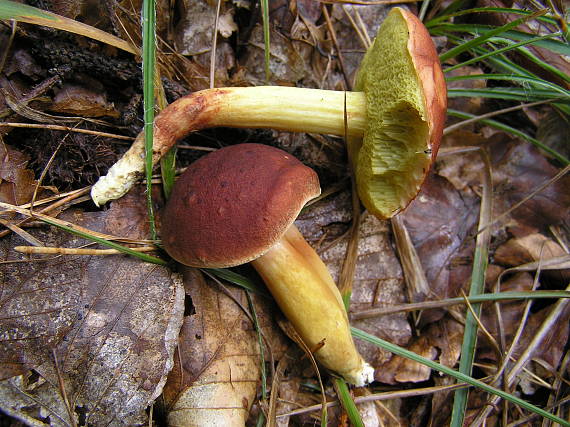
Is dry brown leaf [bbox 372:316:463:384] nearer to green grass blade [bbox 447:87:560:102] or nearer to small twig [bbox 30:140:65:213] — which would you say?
green grass blade [bbox 447:87:560:102]

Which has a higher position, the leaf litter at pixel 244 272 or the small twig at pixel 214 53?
the small twig at pixel 214 53

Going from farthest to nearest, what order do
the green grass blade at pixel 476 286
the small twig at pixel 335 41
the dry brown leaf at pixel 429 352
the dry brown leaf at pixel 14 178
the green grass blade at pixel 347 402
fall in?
the small twig at pixel 335 41 < the dry brown leaf at pixel 429 352 < the green grass blade at pixel 476 286 < the green grass blade at pixel 347 402 < the dry brown leaf at pixel 14 178

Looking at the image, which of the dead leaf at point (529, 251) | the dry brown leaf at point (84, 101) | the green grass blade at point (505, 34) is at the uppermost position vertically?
the green grass blade at point (505, 34)

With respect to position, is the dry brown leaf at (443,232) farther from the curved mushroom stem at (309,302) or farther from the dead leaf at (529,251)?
the curved mushroom stem at (309,302)

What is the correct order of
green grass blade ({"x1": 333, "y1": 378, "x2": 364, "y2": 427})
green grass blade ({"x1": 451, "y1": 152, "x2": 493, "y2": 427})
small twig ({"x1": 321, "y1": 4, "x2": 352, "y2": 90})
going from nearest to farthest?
green grass blade ({"x1": 333, "y1": 378, "x2": 364, "y2": 427}) → green grass blade ({"x1": 451, "y1": 152, "x2": 493, "y2": 427}) → small twig ({"x1": 321, "y1": 4, "x2": 352, "y2": 90})

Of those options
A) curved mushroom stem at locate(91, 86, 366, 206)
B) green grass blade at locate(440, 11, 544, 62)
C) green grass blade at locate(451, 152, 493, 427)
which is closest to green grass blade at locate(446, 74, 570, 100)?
green grass blade at locate(440, 11, 544, 62)

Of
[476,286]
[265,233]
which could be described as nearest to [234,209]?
[265,233]

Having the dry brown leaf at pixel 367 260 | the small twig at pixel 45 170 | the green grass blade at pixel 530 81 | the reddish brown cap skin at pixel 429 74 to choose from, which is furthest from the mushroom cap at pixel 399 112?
→ the small twig at pixel 45 170

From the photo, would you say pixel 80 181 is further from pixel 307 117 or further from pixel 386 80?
pixel 386 80
